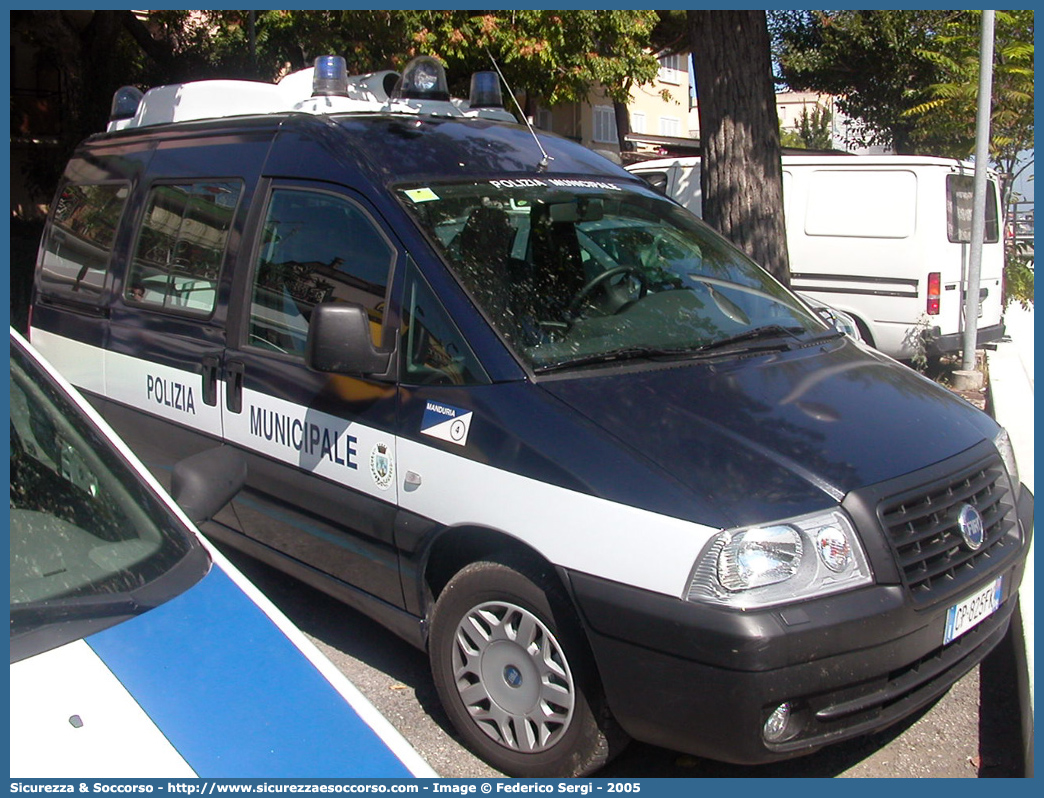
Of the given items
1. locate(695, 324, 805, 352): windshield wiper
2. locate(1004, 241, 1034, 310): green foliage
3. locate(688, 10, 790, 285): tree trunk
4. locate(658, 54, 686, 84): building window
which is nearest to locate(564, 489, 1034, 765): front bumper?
locate(695, 324, 805, 352): windshield wiper

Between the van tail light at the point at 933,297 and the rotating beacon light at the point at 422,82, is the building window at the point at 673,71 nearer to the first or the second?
the van tail light at the point at 933,297

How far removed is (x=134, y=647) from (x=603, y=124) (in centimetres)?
2945

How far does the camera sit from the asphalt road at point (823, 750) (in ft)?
11.6

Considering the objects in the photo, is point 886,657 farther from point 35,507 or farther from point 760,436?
point 35,507

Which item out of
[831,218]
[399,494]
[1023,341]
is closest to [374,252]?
[399,494]

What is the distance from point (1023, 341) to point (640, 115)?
22321 mm

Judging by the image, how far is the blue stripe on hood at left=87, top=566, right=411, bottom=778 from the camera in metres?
1.97

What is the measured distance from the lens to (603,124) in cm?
3028

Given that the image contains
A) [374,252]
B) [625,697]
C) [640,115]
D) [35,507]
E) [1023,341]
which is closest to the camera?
[35,507]

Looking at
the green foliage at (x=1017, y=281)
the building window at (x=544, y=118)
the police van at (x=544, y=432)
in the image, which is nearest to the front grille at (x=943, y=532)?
the police van at (x=544, y=432)

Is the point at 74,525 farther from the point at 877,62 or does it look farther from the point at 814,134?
the point at 814,134

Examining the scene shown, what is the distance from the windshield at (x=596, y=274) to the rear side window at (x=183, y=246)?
106 cm

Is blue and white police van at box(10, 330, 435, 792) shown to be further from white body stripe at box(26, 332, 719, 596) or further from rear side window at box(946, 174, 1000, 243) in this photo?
rear side window at box(946, 174, 1000, 243)

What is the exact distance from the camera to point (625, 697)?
2977 millimetres
